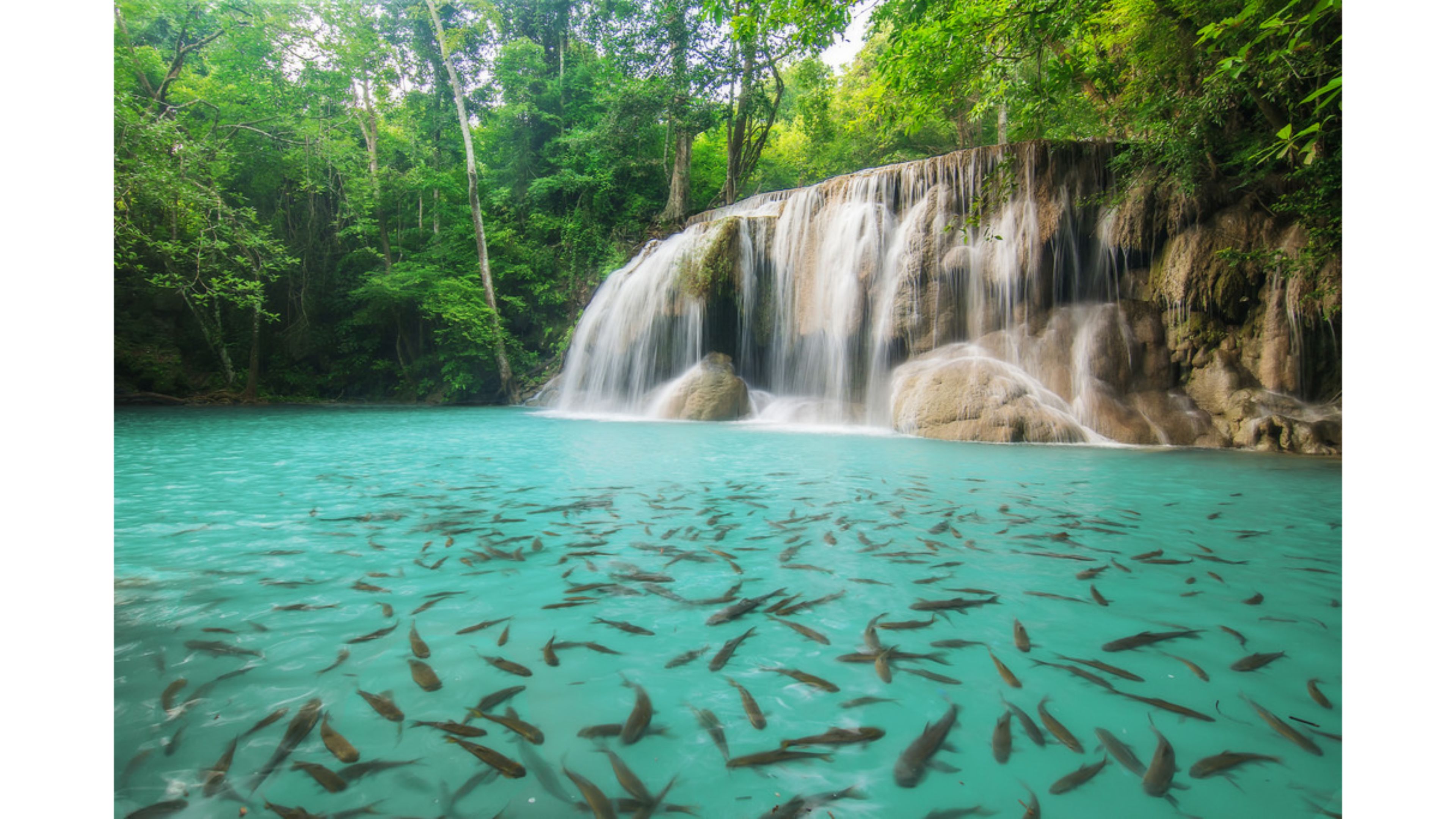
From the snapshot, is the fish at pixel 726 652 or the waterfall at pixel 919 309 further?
the waterfall at pixel 919 309

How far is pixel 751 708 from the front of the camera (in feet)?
5.53

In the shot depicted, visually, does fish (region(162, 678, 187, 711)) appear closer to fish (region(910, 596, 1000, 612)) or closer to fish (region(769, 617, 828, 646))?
fish (region(769, 617, 828, 646))

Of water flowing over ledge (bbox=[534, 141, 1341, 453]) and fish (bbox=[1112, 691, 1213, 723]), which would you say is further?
water flowing over ledge (bbox=[534, 141, 1341, 453])

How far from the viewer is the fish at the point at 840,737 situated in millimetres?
1521

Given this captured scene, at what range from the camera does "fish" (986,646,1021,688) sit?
1820mm

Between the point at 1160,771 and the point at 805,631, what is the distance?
3.56ft

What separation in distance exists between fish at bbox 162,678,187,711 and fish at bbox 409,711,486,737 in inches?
28.9

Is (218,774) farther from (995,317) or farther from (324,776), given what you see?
(995,317)

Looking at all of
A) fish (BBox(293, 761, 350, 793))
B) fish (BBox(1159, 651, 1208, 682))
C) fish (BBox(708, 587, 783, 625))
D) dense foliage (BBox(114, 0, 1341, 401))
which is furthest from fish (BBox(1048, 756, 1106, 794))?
dense foliage (BBox(114, 0, 1341, 401))

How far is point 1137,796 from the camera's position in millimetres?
1345

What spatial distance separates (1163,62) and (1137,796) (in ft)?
40.2

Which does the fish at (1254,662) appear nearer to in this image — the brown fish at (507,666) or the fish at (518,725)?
the fish at (518,725)

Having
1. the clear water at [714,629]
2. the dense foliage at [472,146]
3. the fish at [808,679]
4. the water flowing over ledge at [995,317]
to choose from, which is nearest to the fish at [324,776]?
the clear water at [714,629]

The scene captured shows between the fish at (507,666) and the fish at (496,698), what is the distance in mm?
77
